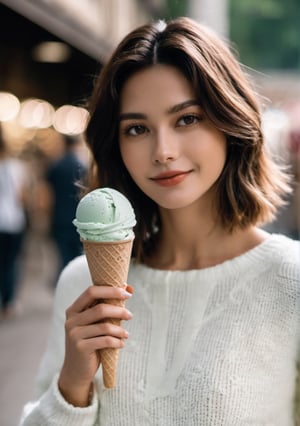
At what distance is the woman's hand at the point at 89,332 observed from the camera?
5.31ft

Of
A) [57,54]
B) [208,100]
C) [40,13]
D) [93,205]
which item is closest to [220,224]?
[208,100]

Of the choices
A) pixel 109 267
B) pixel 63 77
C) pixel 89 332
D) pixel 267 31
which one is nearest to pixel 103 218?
pixel 109 267

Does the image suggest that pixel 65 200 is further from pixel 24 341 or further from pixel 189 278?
pixel 189 278

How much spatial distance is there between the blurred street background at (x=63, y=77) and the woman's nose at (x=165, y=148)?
0.56 metres

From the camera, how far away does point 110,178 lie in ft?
7.10

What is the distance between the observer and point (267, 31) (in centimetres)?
978

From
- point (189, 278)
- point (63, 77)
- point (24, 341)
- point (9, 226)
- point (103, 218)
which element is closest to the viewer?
point (103, 218)

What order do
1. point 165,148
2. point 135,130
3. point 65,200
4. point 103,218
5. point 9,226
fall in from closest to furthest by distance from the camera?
1. point 103,218
2. point 165,148
3. point 135,130
4. point 9,226
5. point 65,200

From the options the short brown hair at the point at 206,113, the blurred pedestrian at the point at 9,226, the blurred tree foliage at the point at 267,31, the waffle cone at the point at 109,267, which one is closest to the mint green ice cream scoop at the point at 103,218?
the waffle cone at the point at 109,267

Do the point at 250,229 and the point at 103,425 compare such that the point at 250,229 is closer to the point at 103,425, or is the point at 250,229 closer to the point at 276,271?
the point at 276,271

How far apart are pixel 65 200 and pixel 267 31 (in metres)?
4.48

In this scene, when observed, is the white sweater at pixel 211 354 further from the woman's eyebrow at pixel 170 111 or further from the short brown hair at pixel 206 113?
the woman's eyebrow at pixel 170 111

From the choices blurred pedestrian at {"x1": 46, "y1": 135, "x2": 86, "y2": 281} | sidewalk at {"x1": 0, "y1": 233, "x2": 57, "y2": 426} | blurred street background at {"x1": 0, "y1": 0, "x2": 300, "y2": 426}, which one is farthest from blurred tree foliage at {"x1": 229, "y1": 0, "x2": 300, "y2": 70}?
sidewalk at {"x1": 0, "y1": 233, "x2": 57, "y2": 426}

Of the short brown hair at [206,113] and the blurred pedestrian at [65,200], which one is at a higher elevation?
the blurred pedestrian at [65,200]
